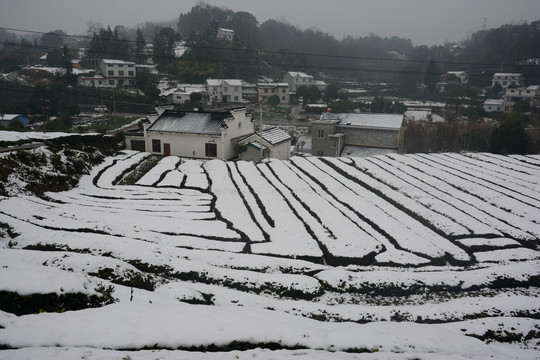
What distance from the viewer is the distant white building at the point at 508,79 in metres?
80.7

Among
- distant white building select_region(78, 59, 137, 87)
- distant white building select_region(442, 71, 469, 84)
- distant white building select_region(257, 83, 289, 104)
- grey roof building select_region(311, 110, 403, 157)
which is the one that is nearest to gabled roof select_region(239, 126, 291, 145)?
grey roof building select_region(311, 110, 403, 157)

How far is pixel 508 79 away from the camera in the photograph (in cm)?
8225

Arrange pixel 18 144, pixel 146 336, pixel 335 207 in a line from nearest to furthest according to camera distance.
A: 1. pixel 146 336
2. pixel 335 207
3. pixel 18 144

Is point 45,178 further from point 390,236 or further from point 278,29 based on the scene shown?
point 278,29

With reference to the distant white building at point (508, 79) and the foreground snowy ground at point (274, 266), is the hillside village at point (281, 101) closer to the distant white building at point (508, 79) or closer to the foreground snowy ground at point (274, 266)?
the distant white building at point (508, 79)

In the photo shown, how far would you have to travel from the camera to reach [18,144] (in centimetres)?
2600

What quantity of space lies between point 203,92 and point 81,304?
6666cm

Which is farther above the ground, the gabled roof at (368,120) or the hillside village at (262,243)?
the gabled roof at (368,120)

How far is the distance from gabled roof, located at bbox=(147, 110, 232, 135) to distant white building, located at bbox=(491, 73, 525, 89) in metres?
74.6

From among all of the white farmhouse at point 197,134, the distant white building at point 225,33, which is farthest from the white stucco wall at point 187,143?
the distant white building at point 225,33

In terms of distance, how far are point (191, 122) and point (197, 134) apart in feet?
8.38

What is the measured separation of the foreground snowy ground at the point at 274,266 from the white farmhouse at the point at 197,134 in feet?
22.5

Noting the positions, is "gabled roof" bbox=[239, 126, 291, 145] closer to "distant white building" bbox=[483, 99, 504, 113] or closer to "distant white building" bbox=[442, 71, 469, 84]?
"distant white building" bbox=[483, 99, 504, 113]

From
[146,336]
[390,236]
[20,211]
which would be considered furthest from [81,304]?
[390,236]
